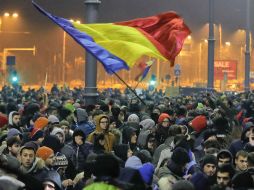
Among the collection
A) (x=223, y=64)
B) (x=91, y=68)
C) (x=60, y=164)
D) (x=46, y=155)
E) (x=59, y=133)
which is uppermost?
(x=223, y=64)

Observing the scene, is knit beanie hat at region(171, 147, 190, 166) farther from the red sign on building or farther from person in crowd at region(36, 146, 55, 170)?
the red sign on building

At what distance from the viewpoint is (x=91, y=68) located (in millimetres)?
18000

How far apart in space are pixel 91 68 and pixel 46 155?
9.08 metres

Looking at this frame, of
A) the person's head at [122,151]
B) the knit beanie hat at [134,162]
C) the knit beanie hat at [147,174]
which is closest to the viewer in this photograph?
the knit beanie hat at [147,174]

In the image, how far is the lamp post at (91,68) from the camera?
58.2 feet

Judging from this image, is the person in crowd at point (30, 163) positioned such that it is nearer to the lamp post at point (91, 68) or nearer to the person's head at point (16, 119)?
the person's head at point (16, 119)

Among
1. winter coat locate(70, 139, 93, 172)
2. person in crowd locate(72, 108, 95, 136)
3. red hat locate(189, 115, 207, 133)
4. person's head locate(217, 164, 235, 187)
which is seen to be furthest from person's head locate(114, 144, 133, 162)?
red hat locate(189, 115, 207, 133)

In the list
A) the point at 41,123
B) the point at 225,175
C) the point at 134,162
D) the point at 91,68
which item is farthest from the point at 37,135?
the point at 91,68

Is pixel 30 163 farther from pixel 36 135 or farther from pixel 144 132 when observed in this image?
pixel 144 132

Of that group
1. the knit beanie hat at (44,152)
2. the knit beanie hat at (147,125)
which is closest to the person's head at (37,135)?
the knit beanie hat at (147,125)

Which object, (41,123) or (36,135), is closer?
(36,135)

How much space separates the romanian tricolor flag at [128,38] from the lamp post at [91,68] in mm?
2997

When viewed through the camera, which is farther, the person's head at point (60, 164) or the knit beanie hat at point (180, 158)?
the person's head at point (60, 164)

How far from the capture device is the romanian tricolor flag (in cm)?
1211
